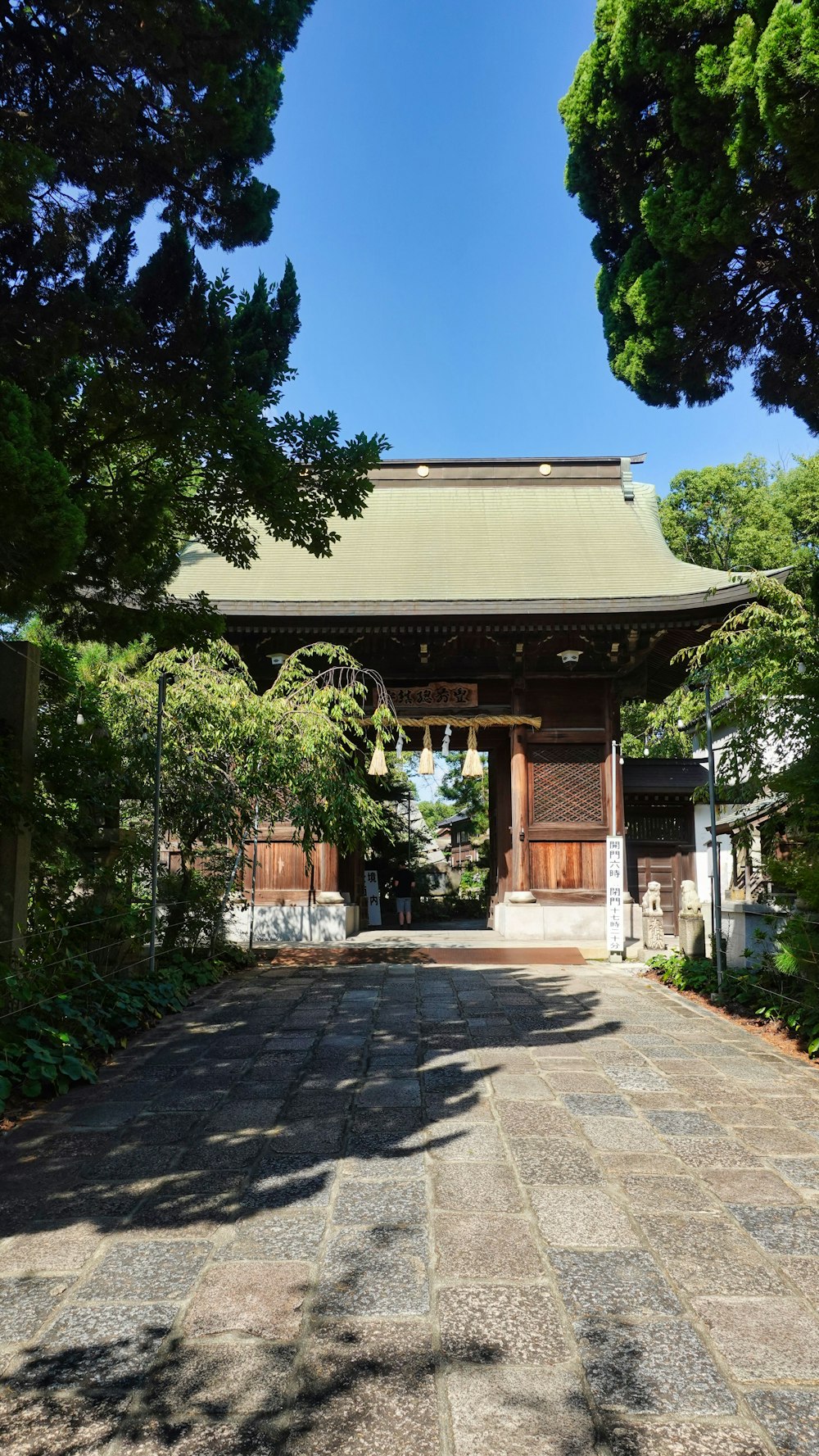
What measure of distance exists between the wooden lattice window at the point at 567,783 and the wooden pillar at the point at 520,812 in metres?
0.13

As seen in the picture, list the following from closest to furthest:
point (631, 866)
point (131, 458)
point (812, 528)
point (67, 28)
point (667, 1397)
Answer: point (667, 1397)
point (67, 28)
point (131, 458)
point (631, 866)
point (812, 528)

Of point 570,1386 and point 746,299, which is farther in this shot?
point 746,299

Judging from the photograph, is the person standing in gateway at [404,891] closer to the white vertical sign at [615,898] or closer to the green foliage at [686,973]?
the white vertical sign at [615,898]

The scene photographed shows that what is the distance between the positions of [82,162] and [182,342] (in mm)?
1084

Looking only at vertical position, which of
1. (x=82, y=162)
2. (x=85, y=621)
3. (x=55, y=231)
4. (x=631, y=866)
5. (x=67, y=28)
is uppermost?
(x=67, y=28)

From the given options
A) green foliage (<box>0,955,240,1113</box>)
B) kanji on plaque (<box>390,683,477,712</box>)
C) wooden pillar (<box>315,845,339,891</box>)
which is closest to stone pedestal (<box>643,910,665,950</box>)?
kanji on plaque (<box>390,683,477,712</box>)

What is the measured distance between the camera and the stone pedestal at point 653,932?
10.3 m

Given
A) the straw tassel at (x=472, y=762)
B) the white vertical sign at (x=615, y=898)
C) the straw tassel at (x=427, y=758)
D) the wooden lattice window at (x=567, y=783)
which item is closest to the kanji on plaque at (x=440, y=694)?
the straw tassel at (x=427, y=758)

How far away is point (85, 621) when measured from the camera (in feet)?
17.1

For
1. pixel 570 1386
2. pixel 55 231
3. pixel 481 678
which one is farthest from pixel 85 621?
pixel 481 678

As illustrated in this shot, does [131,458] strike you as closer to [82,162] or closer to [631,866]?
[82,162]

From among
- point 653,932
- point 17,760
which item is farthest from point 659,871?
point 17,760

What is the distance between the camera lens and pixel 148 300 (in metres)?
4.50

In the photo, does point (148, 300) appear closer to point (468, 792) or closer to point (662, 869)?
point (662, 869)
